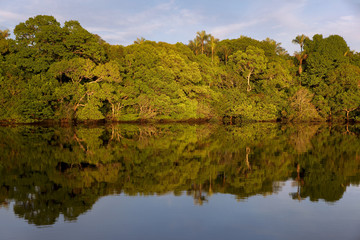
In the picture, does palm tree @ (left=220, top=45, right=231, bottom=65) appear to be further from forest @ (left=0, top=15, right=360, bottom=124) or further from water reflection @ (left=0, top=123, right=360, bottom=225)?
water reflection @ (left=0, top=123, right=360, bottom=225)

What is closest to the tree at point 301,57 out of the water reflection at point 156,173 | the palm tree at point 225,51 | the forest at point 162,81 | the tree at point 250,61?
the forest at point 162,81

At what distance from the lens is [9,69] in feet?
159

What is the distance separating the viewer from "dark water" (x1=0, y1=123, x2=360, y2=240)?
8633 mm

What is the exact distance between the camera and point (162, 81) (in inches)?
2089

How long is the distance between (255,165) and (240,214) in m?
7.47

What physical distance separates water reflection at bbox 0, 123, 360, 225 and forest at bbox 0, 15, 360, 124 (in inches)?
1009

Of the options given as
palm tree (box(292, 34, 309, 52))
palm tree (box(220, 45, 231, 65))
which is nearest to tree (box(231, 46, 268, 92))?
palm tree (box(220, 45, 231, 65))

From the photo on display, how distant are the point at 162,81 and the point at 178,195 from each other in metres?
42.3

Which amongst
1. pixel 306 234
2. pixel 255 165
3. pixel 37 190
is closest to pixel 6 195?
pixel 37 190

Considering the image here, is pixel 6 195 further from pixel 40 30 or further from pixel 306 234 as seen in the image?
pixel 40 30

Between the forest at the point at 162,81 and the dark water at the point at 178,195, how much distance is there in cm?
2867

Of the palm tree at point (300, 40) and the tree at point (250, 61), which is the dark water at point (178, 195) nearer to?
the tree at point (250, 61)

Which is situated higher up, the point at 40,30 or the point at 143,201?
the point at 40,30

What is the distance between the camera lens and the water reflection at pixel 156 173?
11375 millimetres
